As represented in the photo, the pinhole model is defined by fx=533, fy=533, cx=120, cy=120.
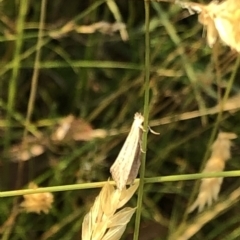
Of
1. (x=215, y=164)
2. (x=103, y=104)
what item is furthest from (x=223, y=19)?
(x=103, y=104)

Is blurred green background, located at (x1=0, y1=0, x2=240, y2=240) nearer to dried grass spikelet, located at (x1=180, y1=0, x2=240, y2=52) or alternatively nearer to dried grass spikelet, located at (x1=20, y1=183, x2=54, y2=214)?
dried grass spikelet, located at (x1=20, y1=183, x2=54, y2=214)

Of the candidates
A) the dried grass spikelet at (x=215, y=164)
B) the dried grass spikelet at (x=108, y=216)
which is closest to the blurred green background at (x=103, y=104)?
the dried grass spikelet at (x=215, y=164)

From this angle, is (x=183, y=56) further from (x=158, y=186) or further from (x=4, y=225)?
(x=4, y=225)

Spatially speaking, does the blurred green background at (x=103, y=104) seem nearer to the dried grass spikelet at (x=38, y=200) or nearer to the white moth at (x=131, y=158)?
the dried grass spikelet at (x=38, y=200)

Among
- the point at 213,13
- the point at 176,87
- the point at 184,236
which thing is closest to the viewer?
the point at 213,13

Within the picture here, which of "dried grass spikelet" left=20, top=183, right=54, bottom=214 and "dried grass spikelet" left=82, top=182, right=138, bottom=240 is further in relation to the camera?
"dried grass spikelet" left=20, top=183, right=54, bottom=214

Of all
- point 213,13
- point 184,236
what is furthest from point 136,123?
point 184,236

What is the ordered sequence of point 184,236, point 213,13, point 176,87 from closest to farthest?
point 213,13
point 184,236
point 176,87

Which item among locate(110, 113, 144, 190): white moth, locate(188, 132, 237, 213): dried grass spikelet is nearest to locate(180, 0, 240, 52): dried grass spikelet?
locate(110, 113, 144, 190): white moth
